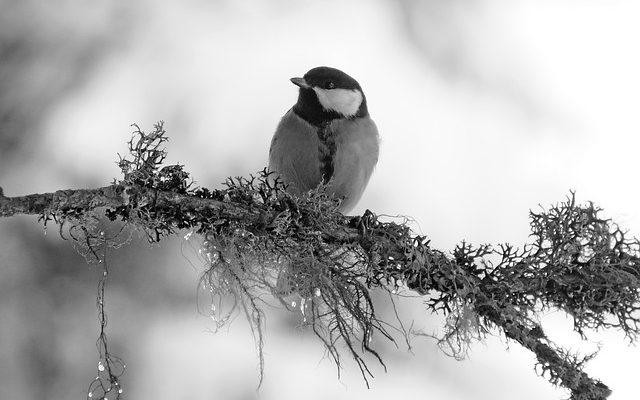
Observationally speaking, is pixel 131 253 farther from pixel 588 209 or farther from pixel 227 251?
pixel 588 209

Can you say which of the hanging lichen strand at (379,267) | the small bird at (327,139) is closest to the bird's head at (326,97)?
the small bird at (327,139)

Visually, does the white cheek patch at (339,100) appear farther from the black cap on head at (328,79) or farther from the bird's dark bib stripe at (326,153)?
the bird's dark bib stripe at (326,153)

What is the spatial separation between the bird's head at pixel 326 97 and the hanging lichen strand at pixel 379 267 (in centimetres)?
97

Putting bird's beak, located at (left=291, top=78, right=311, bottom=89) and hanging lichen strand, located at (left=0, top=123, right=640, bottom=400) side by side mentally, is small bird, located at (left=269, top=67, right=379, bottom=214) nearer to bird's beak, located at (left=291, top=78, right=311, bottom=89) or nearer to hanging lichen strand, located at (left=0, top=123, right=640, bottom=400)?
bird's beak, located at (left=291, top=78, right=311, bottom=89)

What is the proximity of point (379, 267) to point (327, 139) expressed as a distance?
3.30 feet

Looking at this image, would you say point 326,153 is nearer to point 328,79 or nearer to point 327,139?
point 327,139

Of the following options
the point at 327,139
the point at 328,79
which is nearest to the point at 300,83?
the point at 328,79

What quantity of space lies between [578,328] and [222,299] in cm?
111

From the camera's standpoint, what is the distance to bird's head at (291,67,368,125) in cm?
331

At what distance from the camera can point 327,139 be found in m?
3.23

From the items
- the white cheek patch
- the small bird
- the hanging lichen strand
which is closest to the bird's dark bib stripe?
the small bird

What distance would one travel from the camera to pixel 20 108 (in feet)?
12.3

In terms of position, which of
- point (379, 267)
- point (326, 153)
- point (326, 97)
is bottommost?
point (379, 267)

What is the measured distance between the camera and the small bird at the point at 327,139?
10.5 feet
